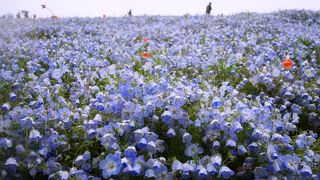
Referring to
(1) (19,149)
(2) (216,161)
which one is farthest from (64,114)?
(2) (216,161)

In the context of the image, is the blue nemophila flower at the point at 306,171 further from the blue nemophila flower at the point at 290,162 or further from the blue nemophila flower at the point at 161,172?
the blue nemophila flower at the point at 161,172

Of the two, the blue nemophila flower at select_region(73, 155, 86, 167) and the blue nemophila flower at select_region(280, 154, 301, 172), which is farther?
the blue nemophila flower at select_region(280, 154, 301, 172)

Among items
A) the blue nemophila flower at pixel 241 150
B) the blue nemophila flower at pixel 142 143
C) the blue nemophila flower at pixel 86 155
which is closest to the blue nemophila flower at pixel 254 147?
the blue nemophila flower at pixel 241 150

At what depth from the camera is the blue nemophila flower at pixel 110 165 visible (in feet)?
10.4

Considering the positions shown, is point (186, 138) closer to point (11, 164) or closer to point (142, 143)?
point (142, 143)

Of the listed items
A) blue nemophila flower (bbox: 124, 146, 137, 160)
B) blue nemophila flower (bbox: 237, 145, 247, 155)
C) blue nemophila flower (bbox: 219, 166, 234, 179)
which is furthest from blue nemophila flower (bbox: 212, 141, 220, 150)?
blue nemophila flower (bbox: 124, 146, 137, 160)

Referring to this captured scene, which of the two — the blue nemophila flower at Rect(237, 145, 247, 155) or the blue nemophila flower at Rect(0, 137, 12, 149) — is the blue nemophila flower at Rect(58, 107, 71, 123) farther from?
the blue nemophila flower at Rect(237, 145, 247, 155)

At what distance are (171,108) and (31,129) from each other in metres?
1.32

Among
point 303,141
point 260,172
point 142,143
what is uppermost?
point 142,143

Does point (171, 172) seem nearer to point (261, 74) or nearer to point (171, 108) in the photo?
point (171, 108)

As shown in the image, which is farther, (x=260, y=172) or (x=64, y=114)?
(x=64, y=114)

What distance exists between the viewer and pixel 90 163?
3.58 metres

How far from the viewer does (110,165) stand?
321cm

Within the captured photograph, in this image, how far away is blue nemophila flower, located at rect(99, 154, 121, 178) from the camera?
3162 mm
